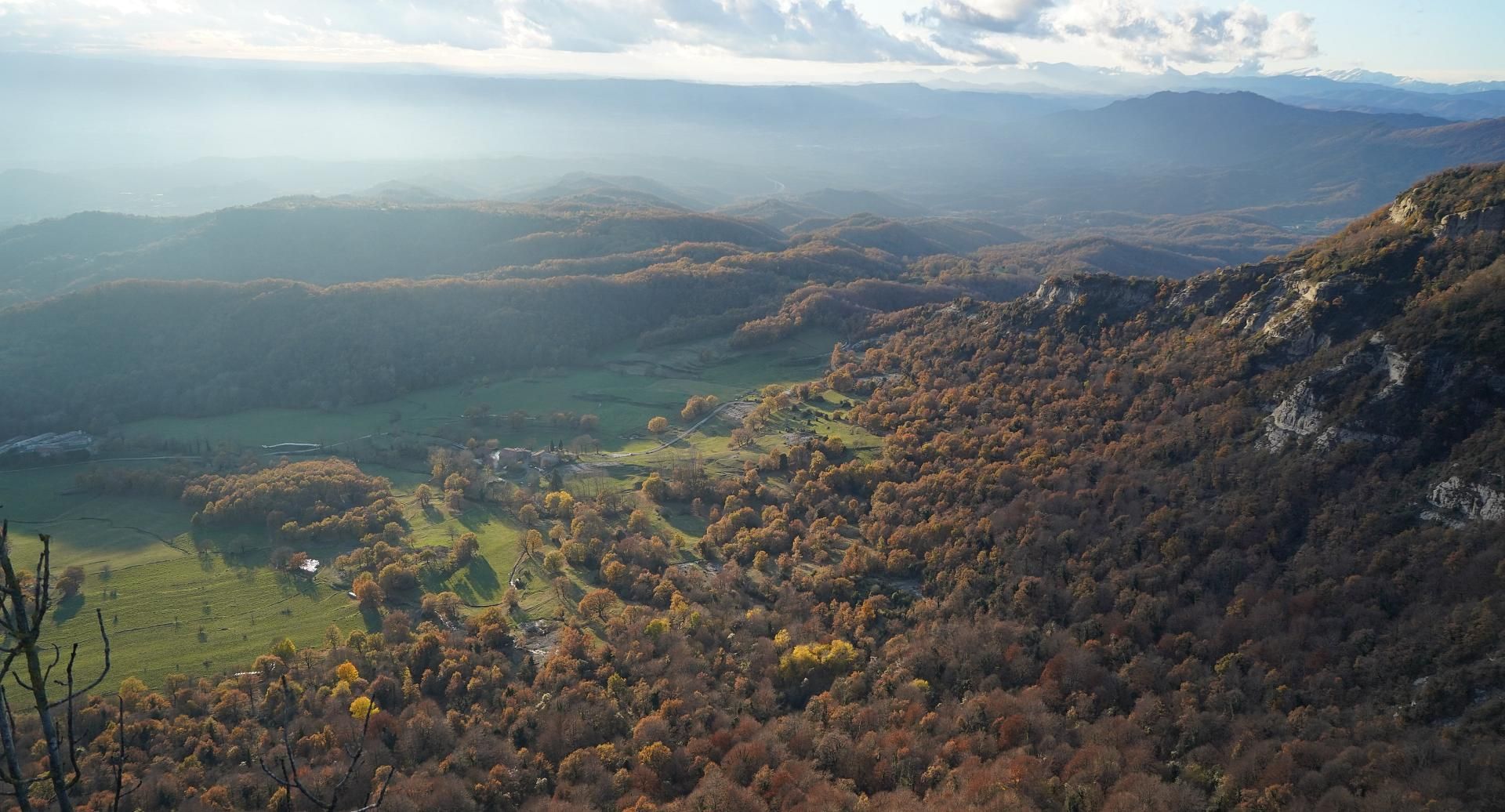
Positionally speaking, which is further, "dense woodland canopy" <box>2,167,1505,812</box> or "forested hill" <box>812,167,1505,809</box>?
"dense woodland canopy" <box>2,167,1505,812</box>

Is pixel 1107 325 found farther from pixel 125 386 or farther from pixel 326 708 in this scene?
pixel 125 386

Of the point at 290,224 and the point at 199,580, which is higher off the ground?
the point at 290,224

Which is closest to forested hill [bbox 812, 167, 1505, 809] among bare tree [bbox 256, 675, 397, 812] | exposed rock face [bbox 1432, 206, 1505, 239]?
exposed rock face [bbox 1432, 206, 1505, 239]

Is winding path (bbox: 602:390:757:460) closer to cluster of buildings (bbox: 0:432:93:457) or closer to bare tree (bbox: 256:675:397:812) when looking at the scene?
bare tree (bbox: 256:675:397:812)

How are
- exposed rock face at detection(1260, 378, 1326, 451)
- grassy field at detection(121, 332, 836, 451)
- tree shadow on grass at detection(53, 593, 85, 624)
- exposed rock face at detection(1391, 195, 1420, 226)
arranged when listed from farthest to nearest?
grassy field at detection(121, 332, 836, 451) < tree shadow on grass at detection(53, 593, 85, 624) < exposed rock face at detection(1391, 195, 1420, 226) < exposed rock face at detection(1260, 378, 1326, 451)

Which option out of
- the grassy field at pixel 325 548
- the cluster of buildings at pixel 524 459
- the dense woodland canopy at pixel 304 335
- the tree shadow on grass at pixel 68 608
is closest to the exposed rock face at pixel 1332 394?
the grassy field at pixel 325 548

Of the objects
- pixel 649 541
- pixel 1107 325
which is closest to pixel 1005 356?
pixel 1107 325

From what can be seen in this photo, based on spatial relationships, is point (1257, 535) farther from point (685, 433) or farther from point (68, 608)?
point (68, 608)
